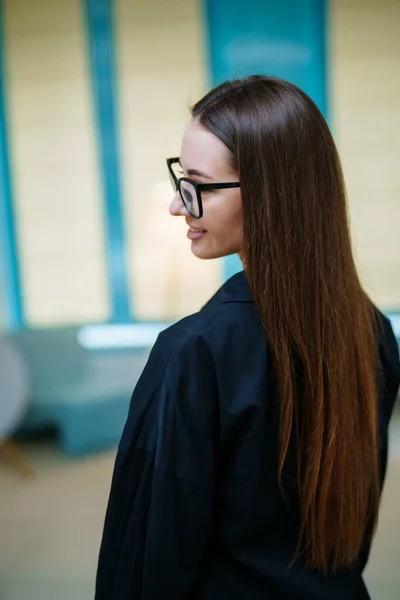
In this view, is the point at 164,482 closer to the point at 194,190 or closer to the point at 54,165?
the point at 194,190

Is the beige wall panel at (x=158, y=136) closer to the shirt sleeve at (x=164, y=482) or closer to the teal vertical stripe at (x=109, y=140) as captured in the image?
the teal vertical stripe at (x=109, y=140)

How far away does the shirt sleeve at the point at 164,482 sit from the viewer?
81cm

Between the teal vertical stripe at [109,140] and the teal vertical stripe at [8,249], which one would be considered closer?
the teal vertical stripe at [109,140]

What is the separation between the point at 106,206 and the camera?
9.23 ft

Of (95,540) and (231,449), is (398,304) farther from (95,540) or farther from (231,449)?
(231,449)

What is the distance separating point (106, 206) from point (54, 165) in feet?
0.99

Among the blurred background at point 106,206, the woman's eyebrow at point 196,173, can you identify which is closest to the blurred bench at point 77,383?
the blurred background at point 106,206

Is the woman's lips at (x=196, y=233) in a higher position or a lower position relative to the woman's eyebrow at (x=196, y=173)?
lower

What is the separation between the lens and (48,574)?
7.13 ft

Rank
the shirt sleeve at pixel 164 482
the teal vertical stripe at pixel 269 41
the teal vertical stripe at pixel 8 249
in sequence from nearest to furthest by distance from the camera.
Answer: the shirt sleeve at pixel 164 482 < the teal vertical stripe at pixel 269 41 < the teal vertical stripe at pixel 8 249

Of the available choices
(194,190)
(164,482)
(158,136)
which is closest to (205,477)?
(164,482)

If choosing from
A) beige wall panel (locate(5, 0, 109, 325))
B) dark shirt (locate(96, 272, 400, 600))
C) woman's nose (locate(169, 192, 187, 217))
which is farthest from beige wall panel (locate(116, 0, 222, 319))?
dark shirt (locate(96, 272, 400, 600))

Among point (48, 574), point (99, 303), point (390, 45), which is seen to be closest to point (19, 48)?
point (99, 303)

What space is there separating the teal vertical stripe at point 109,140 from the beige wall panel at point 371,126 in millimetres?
910
